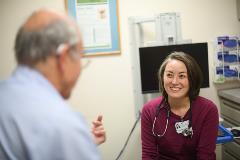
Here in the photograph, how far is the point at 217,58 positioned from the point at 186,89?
1.03 m

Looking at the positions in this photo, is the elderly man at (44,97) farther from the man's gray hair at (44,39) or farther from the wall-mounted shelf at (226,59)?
the wall-mounted shelf at (226,59)

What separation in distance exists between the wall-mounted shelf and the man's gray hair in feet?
7.13

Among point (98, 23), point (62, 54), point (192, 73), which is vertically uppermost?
point (98, 23)

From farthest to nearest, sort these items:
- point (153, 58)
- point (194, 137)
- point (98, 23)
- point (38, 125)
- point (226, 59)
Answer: point (226, 59) < point (98, 23) < point (153, 58) < point (194, 137) < point (38, 125)

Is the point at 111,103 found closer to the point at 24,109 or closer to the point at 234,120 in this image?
the point at 234,120

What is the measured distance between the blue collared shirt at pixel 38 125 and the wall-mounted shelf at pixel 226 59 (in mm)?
2186

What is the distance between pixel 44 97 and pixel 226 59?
2.30 meters

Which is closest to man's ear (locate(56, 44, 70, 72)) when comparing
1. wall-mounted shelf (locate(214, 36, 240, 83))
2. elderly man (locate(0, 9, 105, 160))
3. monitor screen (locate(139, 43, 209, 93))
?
elderly man (locate(0, 9, 105, 160))

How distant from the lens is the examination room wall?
105 inches

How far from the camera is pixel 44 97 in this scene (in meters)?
0.79

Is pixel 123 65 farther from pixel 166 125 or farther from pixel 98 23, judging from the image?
pixel 166 125

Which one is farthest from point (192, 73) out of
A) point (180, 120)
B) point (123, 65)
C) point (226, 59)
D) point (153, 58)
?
point (226, 59)

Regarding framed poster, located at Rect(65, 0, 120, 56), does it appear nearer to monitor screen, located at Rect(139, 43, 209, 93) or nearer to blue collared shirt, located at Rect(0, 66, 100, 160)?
monitor screen, located at Rect(139, 43, 209, 93)

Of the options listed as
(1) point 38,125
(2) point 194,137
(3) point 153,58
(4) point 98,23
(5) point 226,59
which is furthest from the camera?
(5) point 226,59
